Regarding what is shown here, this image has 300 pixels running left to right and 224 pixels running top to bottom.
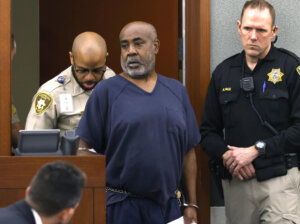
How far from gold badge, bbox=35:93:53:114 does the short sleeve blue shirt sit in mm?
355

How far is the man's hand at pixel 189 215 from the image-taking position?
3754mm

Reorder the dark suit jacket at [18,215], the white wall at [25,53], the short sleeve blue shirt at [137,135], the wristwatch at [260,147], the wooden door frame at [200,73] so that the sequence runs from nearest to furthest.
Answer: the dark suit jacket at [18,215] < the short sleeve blue shirt at [137,135] < the wristwatch at [260,147] < the wooden door frame at [200,73] < the white wall at [25,53]

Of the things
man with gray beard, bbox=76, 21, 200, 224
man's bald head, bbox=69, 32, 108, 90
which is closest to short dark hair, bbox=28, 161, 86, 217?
man with gray beard, bbox=76, 21, 200, 224

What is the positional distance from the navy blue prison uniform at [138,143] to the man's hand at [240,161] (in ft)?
1.19

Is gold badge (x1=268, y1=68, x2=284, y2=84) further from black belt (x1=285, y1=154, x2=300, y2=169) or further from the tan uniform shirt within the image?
the tan uniform shirt

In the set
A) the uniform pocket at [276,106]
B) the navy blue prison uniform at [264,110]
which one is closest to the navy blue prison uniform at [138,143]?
the navy blue prison uniform at [264,110]

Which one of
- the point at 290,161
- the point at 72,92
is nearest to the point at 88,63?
the point at 72,92

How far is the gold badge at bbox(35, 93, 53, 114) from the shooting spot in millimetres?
3861

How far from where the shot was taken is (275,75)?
3.89 metres

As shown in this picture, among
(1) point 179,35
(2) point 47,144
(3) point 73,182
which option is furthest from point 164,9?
(3) point 73,182

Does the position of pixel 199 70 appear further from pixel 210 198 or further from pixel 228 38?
pixel 210 198

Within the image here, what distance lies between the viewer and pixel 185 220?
3770 mm

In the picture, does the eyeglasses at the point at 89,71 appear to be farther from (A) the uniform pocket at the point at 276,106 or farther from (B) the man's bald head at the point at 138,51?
(A) the uniform pocket at the point at 276,106

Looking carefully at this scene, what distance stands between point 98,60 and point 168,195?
93 centimetres
